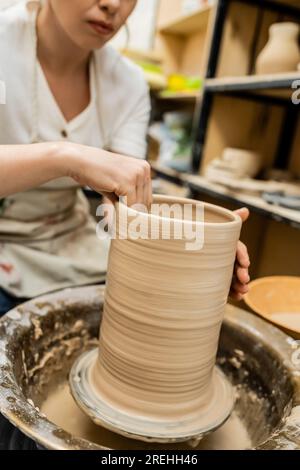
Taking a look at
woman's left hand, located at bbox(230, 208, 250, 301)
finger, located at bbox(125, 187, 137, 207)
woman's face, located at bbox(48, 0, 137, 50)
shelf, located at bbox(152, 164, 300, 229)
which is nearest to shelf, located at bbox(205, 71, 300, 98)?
shelf, located at bbox(152, 164, 300, 229)

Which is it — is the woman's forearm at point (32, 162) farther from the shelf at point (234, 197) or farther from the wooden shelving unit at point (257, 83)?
the wooden shelving unit at point (257, 83)

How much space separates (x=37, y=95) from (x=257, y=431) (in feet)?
2.79

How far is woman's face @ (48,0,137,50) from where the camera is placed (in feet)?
2.77

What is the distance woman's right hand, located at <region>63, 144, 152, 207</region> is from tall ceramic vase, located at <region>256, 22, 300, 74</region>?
934 millimetres

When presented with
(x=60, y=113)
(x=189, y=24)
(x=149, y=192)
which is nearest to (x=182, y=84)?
(x=189, y=24)

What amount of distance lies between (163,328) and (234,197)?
80 cm

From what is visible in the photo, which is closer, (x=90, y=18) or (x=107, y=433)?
(x=107, y=433)

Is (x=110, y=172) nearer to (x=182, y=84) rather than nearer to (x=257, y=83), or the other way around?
(x=257, y=83)

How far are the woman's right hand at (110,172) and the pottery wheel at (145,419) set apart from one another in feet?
1.03

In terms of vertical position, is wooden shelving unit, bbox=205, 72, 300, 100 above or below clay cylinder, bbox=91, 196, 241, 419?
above

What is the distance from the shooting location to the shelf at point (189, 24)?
2064mm

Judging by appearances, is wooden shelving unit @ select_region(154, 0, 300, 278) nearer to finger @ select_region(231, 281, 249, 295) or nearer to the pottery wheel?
finger @ select_region(231, 281, 249, 295)

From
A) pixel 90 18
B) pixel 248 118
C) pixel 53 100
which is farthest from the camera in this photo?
pixel 248 118

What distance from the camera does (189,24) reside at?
2.33m
